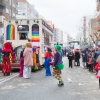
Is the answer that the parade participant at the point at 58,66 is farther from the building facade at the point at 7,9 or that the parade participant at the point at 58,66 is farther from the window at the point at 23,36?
the building facade at the point at 7,9

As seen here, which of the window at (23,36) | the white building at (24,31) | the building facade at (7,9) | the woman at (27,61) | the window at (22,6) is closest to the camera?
the woman at (27,61)

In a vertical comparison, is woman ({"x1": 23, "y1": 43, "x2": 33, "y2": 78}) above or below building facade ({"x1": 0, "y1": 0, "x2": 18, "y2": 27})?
below

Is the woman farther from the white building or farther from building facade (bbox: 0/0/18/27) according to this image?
building facade (bbox: 0/0/18/27)

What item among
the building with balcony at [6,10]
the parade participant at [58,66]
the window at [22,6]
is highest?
the window at [22,6]

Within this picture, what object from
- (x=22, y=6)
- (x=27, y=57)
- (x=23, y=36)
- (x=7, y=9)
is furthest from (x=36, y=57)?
(x=22, y=6)

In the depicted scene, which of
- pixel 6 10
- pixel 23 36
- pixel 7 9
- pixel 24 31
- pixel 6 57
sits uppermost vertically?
pixel 7 9

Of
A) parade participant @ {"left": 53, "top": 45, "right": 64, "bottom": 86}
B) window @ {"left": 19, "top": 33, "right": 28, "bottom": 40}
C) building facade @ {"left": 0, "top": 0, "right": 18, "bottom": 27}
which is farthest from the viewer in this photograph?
building facade @ {"left": 0, "top": 0, "right": 18, "bottom": 27}

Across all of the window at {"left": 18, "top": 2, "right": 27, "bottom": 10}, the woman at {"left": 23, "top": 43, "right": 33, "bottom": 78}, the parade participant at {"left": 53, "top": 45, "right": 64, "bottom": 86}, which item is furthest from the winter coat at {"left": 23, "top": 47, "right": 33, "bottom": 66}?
the window at {"left": 18, "top": 2, "right": 27, "bottom": 10}

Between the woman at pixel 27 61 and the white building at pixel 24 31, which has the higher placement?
the white building at pixel 24 31

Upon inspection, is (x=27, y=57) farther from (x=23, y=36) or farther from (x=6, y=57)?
(x=23, y=36)

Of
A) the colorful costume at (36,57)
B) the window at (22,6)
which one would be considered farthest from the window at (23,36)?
the window at (22,6)

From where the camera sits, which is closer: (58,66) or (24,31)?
(58,66)

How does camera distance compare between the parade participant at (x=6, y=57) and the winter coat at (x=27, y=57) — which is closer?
the winter coat at (x=27, y=57)

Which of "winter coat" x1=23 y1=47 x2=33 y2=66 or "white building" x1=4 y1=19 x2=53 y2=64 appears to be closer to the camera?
"winter coat" x1=23 y1=47 x2=33 y2=66
